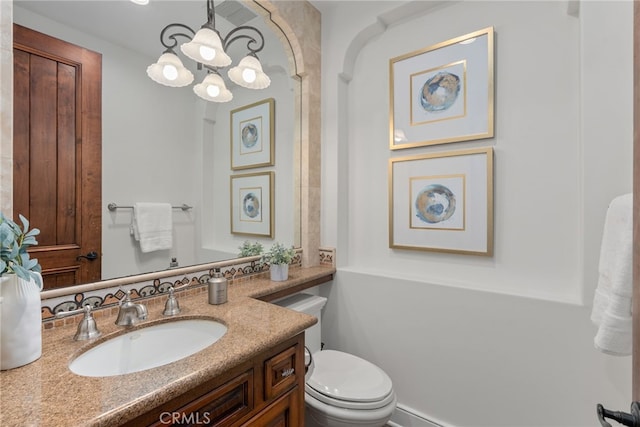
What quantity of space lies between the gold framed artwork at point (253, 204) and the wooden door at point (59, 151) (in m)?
0.69

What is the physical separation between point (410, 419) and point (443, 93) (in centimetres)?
186

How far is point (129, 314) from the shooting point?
1012 millimetres

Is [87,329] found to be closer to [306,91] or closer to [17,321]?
[17,321]

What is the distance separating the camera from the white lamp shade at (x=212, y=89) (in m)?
1.48

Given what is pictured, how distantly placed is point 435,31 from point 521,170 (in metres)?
0.93

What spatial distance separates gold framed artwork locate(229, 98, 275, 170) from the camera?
1726 mm

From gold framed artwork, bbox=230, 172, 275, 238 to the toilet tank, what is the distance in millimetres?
434

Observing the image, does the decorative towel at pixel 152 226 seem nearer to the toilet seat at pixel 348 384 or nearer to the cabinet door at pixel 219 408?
the cabinet door at pixel 219 408

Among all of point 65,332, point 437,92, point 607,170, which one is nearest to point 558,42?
point 437,92

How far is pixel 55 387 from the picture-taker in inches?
26.2

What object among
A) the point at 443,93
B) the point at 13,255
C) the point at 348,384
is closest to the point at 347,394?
the point at 348,384

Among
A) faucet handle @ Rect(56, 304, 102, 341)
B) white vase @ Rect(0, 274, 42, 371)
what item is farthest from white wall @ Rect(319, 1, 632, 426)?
white vase @ Rect(0, 274, 42, 371)

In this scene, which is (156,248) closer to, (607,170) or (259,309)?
(259,309)

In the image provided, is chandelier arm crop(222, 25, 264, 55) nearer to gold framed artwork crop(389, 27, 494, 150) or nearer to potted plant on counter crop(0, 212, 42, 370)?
gold framed artwork crop(389, 27, 494, 150)
